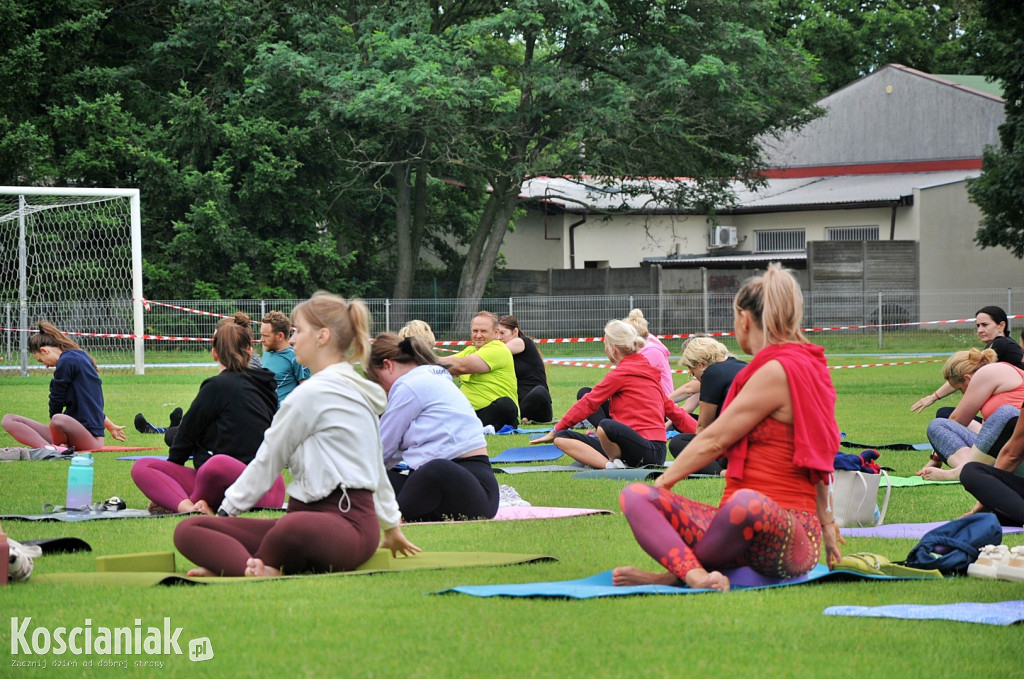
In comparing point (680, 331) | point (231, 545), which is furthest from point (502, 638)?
point (680, 331)

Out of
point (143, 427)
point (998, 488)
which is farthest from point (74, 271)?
point (998, 488)

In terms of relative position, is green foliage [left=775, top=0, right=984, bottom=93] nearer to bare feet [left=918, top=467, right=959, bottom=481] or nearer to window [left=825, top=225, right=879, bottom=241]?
window [left=825, top=225, right=879, bottom=241]

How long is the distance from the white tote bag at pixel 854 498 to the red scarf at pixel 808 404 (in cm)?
246

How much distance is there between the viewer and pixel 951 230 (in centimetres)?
4138

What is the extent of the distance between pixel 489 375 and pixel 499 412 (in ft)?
1.66

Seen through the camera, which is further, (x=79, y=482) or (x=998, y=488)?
(x=79, y=482)

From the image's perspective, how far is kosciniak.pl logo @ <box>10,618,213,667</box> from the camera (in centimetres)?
423

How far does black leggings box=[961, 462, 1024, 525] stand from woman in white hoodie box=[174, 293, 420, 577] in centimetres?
390

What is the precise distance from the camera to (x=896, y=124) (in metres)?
47.1

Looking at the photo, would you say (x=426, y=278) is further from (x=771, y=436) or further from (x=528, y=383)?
(x=771, y=436)

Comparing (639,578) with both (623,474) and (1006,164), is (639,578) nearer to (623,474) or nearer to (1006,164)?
(623,474)

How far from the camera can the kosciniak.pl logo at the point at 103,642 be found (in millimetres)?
4227

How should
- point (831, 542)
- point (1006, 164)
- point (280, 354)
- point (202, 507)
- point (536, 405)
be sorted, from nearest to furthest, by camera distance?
point (831, 542) < point (202, 507) < point (280, 354) < point (536, 405) < point (1006, 164)

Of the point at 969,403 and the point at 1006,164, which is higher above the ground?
the point at 1006,164
